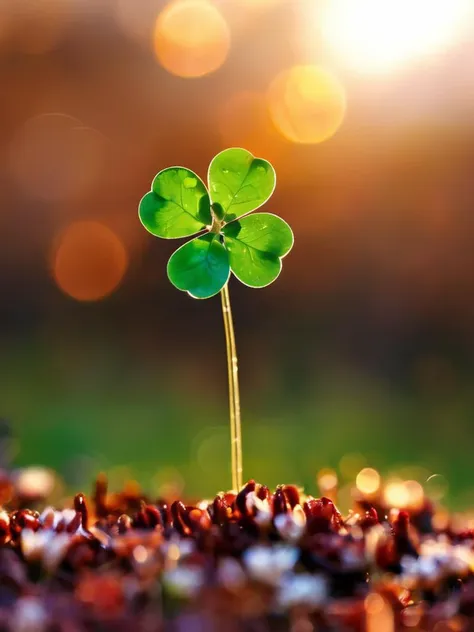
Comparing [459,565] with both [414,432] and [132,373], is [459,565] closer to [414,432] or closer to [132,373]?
[414,432]

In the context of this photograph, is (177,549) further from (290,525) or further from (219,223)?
(219,223)

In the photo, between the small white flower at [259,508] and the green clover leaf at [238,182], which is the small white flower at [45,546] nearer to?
the small white flower at [259,508]

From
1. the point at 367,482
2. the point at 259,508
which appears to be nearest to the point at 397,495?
the point at 367,482

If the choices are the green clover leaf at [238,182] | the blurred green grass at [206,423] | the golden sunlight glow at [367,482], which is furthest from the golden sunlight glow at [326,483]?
the blurred green grass at [206,423]

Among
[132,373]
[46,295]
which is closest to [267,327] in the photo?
[132,373]

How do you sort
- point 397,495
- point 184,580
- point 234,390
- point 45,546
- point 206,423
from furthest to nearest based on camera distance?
point 206,423 < point 397,495 < point 234,390 < point 45,546 < point 184,580

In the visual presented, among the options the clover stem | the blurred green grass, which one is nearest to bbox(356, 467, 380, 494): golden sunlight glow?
the clover stem
